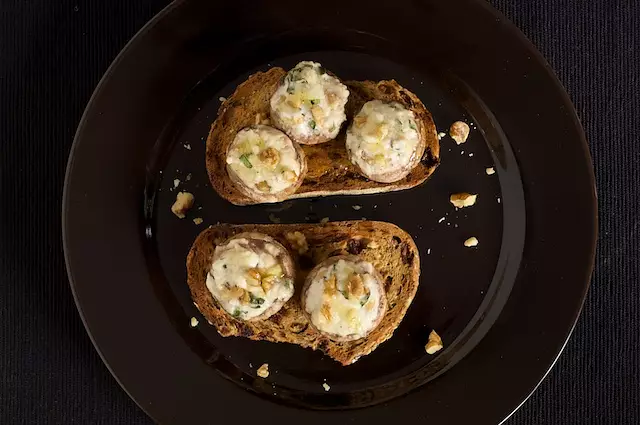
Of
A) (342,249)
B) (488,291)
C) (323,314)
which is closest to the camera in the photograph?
(323,314)

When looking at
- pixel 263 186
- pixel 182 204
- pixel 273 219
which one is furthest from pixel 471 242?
pixel 182 204

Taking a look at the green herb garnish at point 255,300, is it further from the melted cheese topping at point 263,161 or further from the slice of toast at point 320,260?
the melted cheese topping at point 263,161

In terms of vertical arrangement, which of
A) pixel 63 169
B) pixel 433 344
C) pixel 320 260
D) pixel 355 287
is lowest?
A: pixel 433 344

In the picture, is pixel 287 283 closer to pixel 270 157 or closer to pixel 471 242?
pixel 270 157

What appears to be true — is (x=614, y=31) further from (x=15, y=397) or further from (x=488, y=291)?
(x=15, y=397)

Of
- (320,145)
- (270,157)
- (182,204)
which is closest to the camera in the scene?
(270,157)

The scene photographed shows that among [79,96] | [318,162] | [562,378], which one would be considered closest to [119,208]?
[79,96]
